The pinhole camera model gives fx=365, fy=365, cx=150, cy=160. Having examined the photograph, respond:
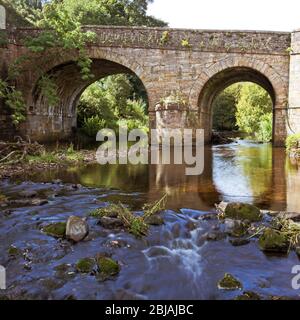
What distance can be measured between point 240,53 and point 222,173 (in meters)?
8.48

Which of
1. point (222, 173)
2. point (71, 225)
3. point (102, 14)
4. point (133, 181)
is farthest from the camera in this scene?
point (102, 14)

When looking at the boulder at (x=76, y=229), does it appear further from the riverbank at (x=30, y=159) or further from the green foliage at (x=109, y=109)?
the green foliage at (x=109, y=109)

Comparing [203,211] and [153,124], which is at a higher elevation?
[153,124]

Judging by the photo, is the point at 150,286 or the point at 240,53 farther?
the point at 240,53

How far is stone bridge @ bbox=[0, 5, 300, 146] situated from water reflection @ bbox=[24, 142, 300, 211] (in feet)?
17.0

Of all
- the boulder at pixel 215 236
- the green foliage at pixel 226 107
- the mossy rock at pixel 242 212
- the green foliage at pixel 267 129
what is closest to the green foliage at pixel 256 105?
the green foliage at pixel 267 129

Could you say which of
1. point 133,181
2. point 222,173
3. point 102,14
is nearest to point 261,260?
point 133,181

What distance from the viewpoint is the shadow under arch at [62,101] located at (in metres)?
17.5

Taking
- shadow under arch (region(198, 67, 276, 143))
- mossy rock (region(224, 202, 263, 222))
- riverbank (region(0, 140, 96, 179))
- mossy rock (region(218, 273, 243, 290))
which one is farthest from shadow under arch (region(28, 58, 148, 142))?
mossy rock (region(218, 273, 243, 290))

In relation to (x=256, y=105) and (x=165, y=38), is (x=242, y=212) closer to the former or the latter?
(x=165, y=38)

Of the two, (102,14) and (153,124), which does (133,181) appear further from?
(102,14)

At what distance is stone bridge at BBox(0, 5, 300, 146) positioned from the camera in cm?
1614

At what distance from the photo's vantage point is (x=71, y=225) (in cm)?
481

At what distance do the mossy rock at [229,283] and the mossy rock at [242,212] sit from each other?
168 centimetres
